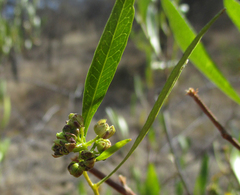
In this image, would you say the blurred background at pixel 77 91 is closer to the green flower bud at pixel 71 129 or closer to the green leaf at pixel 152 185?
the green leaf at pixel 152 185

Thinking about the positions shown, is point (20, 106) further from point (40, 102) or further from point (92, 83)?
point (92, 83)

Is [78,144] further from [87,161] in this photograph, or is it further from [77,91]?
[77,91]

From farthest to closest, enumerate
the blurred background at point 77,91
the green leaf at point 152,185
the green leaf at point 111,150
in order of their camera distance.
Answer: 1. the blurred background at point 77,91
2. the green leaf at point 152,185
3. the green leaf at point 111,150

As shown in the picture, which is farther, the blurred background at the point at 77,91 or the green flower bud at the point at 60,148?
the blurred background at the point at 77,91

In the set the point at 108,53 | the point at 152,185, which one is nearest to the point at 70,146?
the point at 108,53

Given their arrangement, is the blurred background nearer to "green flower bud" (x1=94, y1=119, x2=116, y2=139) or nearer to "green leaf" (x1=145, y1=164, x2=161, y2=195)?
"green leaf" (x1=145, y1=164, x2=161, y2=195)

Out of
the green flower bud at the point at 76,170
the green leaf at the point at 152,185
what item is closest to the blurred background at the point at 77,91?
the green leaf at the point at 152,185

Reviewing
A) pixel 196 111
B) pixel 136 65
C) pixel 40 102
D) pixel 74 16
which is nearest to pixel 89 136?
pixel 40 102

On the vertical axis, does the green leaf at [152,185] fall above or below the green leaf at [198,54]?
below
